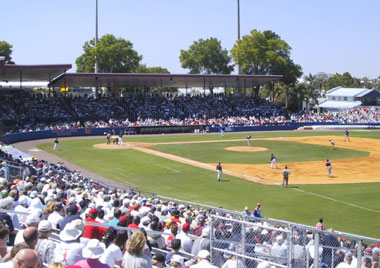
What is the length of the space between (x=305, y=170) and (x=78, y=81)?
136ft

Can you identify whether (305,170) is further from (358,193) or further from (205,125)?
(205,125)

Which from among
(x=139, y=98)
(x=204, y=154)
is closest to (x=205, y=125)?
(x=139, y=98)

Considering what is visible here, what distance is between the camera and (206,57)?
115 m

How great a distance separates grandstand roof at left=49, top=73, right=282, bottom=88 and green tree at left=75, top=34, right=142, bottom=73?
34922mm

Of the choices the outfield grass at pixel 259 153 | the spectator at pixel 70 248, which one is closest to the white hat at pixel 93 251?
the spectator at pixel 70 248

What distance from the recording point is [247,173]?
3284 cm

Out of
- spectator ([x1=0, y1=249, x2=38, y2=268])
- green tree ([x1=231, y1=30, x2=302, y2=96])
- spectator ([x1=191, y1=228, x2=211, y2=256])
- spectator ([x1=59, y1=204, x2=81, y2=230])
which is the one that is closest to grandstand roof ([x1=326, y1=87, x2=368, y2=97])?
green tree ([x1=231, y1=30, x2=302, y2=96])

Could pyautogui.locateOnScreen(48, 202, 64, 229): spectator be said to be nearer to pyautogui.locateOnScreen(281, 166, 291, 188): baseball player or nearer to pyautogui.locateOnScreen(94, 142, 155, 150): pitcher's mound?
pyautogui.locateOnScreen(281, 166, 291, 188): baseball player

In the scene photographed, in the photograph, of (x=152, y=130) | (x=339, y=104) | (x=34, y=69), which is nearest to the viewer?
(x=34, y=69)

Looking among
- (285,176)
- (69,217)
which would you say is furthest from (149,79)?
(69,217)

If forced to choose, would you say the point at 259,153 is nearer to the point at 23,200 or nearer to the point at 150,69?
the point at 23,200

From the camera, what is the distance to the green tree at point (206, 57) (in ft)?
377

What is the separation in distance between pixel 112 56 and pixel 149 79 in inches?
1723

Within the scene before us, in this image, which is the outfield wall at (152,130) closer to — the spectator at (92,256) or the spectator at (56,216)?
the spectator at (56,216)
